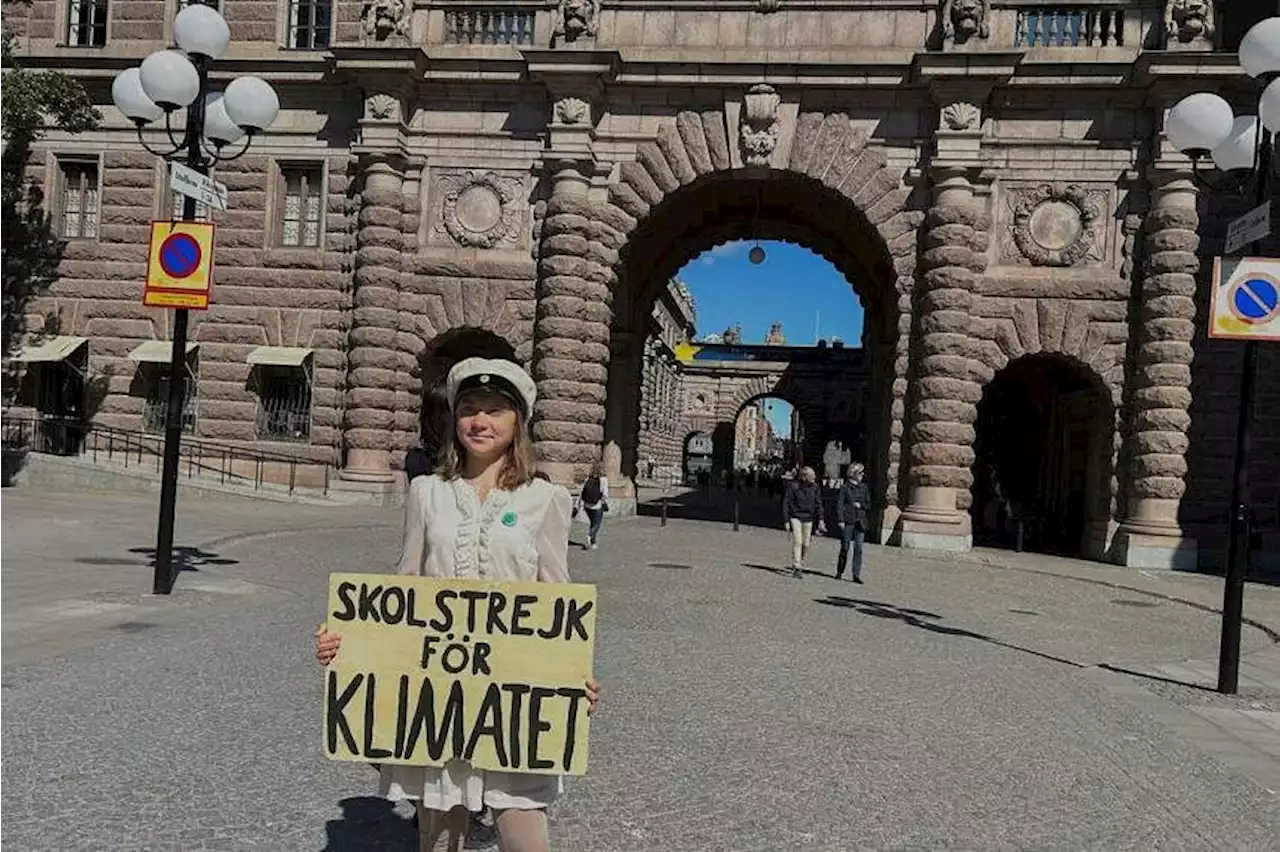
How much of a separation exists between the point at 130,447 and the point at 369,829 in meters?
21.4

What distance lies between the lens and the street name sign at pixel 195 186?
995 centimetres

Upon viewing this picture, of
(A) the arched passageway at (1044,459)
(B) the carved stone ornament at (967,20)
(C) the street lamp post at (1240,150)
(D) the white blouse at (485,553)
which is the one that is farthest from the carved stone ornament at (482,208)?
(D) the white blouse at (485,553)

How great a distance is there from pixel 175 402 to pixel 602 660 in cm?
506

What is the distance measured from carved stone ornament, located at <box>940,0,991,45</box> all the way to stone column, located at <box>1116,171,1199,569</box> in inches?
170

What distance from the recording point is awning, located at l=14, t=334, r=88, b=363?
76.7ft

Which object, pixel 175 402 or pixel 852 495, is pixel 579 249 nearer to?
pixel 852 495

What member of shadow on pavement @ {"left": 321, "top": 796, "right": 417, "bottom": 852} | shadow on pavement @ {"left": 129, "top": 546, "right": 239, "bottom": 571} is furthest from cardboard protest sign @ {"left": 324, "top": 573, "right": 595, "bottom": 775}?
shadow on pavement @ {"left": 129, "top": 546, "right": 239, "bottom": 571}

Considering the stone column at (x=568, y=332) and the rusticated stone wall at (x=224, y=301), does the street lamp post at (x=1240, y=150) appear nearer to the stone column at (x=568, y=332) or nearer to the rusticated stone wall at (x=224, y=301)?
the stone column at (x=568, y=332)

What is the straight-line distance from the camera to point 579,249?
22.1 m

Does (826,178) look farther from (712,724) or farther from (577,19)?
(712,724)

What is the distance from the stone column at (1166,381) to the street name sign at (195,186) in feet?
54.2

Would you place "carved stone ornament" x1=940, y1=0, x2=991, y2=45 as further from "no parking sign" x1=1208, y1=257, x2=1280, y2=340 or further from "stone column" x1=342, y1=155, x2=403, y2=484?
"no parking sign" x1=1208, y1=257, x2=1280, y2=340

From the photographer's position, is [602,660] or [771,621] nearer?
[602,660]

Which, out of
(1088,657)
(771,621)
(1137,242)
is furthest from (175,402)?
(1137,242)
